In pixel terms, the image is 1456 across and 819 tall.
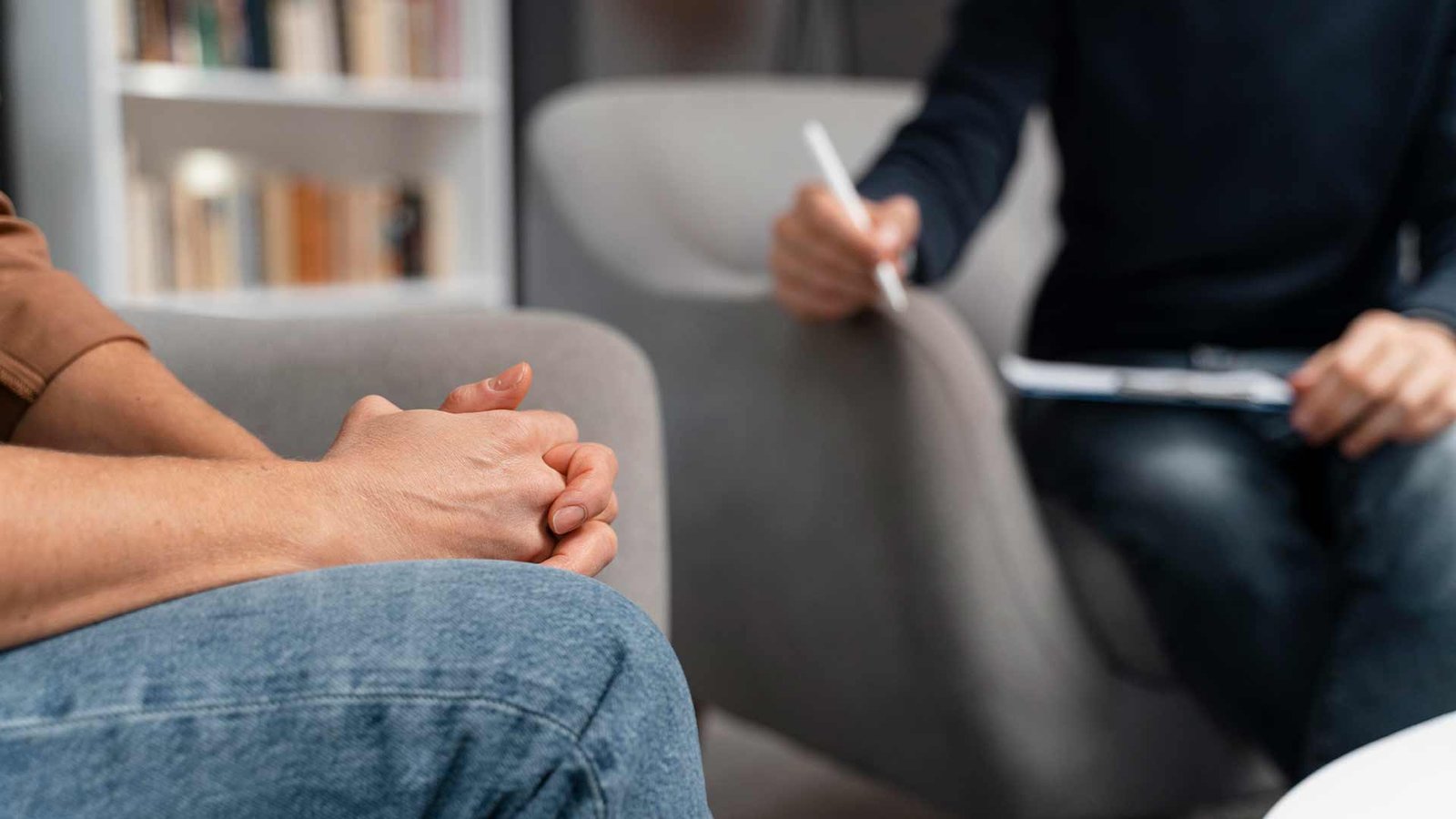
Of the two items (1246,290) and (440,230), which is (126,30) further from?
(1246,290)

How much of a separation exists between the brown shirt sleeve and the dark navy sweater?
0.63 metres

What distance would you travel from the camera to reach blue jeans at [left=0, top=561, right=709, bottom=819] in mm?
440

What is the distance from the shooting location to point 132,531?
49cm

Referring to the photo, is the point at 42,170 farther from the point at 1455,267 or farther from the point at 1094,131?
the point at 1455,267

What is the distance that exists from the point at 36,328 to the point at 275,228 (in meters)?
1.98

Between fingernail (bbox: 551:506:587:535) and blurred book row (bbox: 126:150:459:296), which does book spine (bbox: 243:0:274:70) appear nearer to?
blurred book row (bbox: 126:150:459:296)

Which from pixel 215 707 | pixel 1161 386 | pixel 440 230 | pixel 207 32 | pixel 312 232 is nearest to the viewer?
pixel 215 707

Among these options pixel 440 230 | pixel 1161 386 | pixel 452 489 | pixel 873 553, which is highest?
pixel 452 489

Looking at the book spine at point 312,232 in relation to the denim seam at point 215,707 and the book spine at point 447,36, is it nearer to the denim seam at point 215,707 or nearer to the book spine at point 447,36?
the book spine at point 447,36

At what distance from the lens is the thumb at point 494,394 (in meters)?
0.61

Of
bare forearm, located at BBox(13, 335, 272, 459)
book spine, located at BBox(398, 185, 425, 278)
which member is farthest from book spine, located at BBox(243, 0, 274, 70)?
bare forearm, located at BBox(13, 335, 272, 459)

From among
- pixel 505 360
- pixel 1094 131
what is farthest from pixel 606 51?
pixel 505 360

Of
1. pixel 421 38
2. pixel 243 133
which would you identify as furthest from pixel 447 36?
pixel 243 133

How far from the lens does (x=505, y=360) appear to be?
2.56ft
